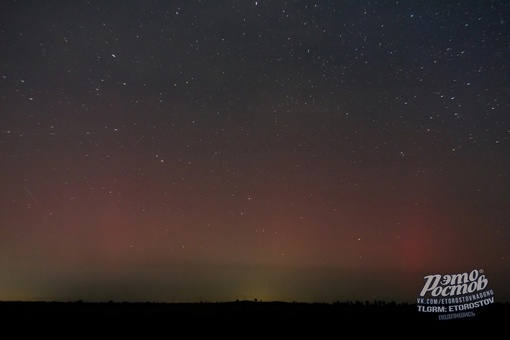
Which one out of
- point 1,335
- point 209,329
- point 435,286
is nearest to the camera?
point 1,335

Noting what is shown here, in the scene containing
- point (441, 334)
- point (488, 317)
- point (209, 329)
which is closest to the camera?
point (441, 334)

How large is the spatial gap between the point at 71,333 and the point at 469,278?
71.4 feet

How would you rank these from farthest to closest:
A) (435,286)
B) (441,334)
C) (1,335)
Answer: (435,286), (441,334), (1,335)

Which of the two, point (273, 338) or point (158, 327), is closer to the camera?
point (273, 338)

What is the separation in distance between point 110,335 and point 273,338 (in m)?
7.82

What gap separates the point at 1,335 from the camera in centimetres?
2017

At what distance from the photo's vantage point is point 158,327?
24734 millimetres

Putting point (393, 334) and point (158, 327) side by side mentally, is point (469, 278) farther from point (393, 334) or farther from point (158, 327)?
point (158, 327)

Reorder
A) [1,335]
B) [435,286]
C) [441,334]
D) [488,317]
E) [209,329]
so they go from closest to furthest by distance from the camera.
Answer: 1. [1,335]
2. [441,334]
3. [209,329]
4. [435,286]
5. [488,317]

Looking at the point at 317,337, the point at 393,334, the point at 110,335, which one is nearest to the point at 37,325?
the point at 110,335

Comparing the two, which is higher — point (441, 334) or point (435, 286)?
point (435, 286)

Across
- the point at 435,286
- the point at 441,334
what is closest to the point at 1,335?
the point at 441,334

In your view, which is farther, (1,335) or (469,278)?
(469,278)

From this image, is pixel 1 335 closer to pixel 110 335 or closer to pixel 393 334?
pixel 110 335
